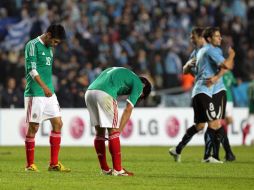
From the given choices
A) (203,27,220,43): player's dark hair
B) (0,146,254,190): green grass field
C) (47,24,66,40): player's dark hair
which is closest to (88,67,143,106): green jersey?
(0,146,254,190): green grass field

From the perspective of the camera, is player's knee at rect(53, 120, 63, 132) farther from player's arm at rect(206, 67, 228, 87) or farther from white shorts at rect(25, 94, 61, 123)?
player's arm at rect(206, 67, 228, 87)

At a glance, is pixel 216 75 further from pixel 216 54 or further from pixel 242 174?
pixel 242 174

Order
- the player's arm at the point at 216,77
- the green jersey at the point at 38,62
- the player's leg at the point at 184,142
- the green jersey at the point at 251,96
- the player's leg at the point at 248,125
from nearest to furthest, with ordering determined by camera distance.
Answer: the green jersey at the point at 38,62
the player's arm at the point at 216,77
the player's leg at the point at 184,142
the player's leg at the point at 248,125
the green jersey at the point at 251,96

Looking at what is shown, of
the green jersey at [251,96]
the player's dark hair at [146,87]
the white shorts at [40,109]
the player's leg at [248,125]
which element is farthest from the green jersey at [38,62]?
the green jersey at [251,96]

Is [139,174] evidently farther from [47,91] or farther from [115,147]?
[47,91]

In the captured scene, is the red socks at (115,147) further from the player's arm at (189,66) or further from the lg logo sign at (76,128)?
the lg logo sign at (76,128)

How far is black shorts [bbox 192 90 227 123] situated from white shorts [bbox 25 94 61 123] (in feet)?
11.1

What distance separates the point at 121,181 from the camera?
11680 mm

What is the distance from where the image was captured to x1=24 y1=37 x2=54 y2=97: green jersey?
13.6 metres

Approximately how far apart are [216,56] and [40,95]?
376cm

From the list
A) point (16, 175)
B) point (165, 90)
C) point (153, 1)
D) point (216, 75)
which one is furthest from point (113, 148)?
point (153, 1)

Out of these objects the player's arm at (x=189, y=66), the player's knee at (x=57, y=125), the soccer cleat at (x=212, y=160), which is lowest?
the soccer cleat at (x=212, y=160)

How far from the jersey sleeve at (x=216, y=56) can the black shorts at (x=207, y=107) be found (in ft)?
2.22

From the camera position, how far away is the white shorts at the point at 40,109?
1378 centimetres
